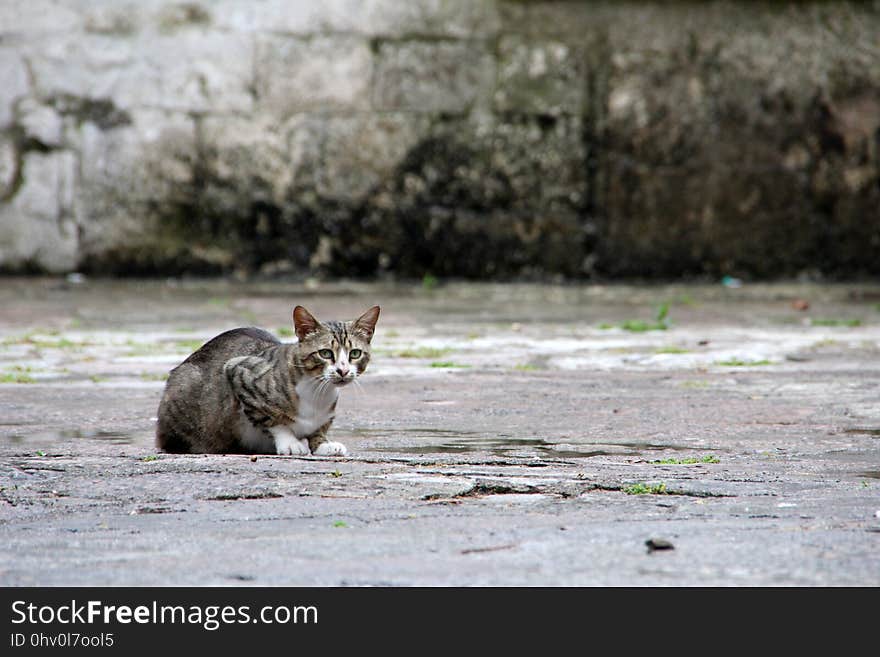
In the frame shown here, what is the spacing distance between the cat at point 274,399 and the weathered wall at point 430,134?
5.06 m

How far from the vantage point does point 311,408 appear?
3.72 m

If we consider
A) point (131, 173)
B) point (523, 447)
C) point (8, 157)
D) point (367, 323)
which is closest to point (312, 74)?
point (131, 173)

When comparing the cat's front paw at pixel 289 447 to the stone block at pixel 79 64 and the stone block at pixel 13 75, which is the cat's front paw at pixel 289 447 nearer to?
the stone block at pixel 79 64

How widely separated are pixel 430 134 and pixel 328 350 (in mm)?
5200

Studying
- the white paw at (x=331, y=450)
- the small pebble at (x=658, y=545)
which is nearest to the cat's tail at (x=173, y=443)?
the white paw at (x=331, y=450)

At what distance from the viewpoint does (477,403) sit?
4.61 m

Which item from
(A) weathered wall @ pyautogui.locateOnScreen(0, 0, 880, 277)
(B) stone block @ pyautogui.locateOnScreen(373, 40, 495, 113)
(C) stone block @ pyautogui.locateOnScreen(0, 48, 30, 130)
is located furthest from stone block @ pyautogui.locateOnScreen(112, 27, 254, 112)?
(B) stone block @ pyautogui.locateOnScreen(373, 40, 495, 113)

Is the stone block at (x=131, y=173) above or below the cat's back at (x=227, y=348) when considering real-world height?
above

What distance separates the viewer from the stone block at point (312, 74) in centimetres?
867

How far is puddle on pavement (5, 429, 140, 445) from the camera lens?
3.85 meters

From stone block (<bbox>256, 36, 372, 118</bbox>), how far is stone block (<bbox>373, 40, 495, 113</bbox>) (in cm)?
11

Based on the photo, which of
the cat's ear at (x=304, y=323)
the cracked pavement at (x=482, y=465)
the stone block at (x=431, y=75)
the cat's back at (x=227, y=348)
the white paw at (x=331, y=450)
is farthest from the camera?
the stone block at (x=431, y=75)

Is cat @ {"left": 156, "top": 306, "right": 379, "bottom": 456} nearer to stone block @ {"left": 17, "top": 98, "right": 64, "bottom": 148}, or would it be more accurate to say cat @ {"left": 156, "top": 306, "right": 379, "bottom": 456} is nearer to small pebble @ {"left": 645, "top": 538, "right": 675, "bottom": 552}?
small pebble @ {"left": 645, "top": 538, "right": 675, "bottom": 552}

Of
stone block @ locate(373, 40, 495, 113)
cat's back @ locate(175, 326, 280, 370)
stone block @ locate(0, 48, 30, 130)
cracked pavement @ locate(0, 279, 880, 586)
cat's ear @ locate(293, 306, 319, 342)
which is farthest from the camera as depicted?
stone block @ locate(373, 40, 495, 113)
